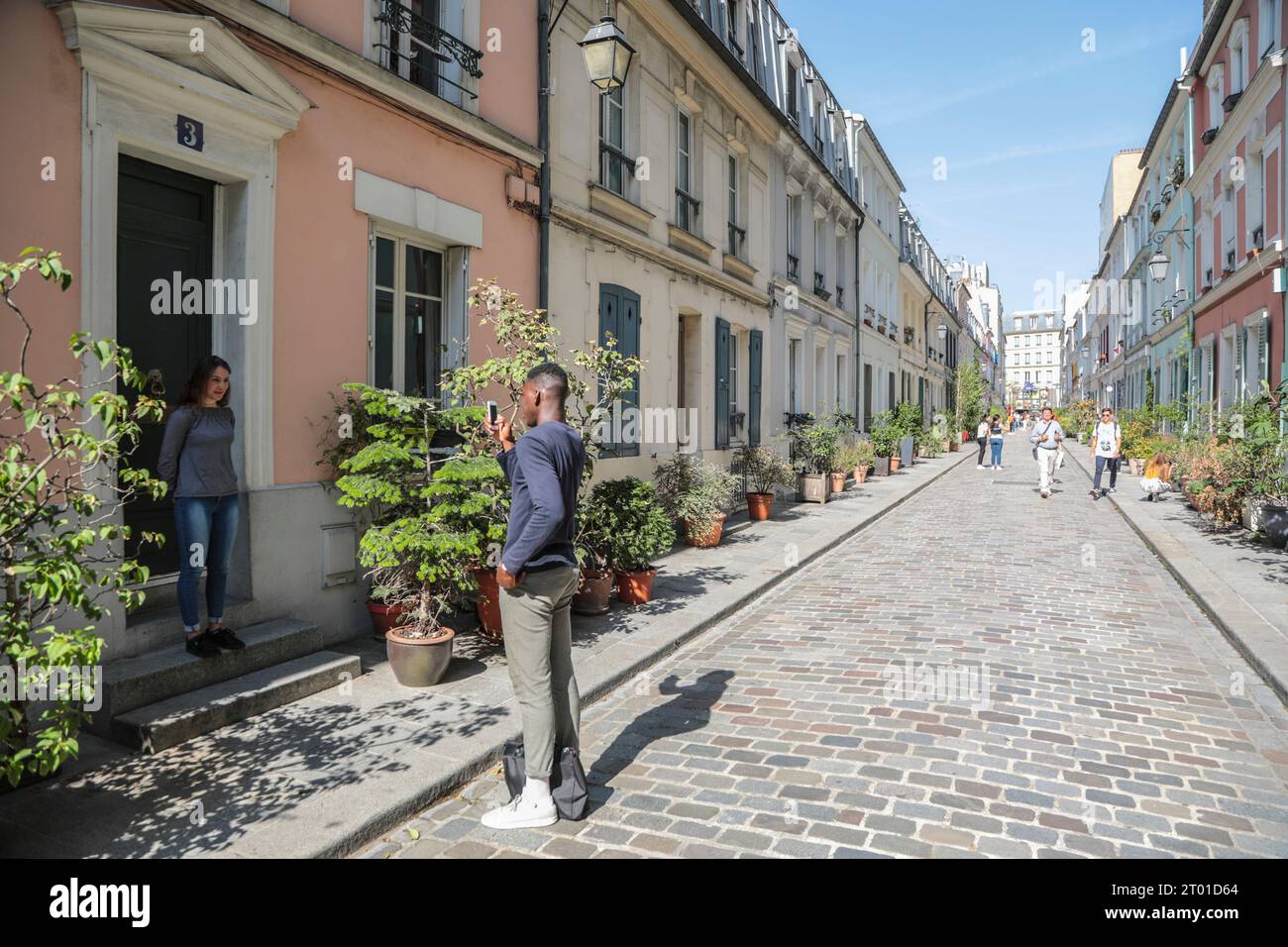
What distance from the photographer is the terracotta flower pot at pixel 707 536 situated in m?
11.0

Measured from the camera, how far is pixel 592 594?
7367 millimetres

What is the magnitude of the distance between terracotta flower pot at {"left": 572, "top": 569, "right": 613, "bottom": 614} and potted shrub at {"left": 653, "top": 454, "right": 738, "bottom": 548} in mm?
3453

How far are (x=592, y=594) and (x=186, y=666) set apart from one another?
329 cm

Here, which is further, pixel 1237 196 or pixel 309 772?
pixel 1237 196

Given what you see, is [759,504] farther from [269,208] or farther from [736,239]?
[269,208]

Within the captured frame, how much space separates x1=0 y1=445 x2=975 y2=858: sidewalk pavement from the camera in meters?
3.49

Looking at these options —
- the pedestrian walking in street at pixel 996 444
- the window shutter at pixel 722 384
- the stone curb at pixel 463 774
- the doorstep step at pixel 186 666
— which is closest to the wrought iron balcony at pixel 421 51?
the doorstep step at pixel 186 666

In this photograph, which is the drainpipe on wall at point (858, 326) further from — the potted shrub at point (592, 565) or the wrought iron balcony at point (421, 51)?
the wrought iron balcony at point (421, 51)

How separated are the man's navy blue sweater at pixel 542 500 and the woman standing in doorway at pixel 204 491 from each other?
7.32 feet

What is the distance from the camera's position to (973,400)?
136ft

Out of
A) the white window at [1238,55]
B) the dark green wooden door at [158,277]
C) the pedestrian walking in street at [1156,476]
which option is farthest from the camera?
the white window at [1238,55]

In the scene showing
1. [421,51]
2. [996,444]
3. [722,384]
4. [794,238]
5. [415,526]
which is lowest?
[415,526]

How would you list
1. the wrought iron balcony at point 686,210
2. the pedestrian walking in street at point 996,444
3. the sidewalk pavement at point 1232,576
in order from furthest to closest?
the pedestrian walking in street at point 996,444 < the wrought iron balcony at point 686,210 < the sidewalk pavement at point 1232,576

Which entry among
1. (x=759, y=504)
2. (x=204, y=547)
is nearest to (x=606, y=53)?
(x=204, y=547)
